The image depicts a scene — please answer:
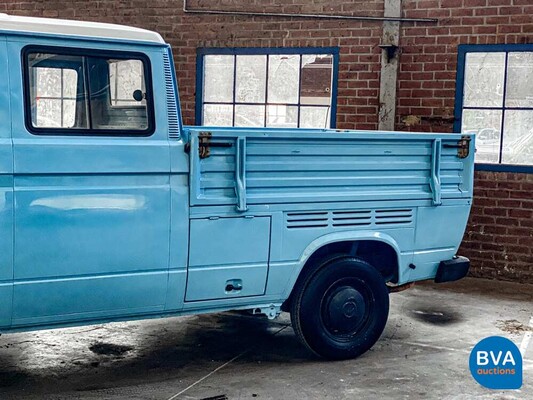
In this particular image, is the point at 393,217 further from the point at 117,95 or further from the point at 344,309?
the point at 117,95

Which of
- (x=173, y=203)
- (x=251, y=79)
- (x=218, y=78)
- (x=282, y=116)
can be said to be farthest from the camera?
(x=218, y=78)

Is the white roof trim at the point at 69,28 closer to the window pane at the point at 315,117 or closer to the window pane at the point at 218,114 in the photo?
the window pane at the point at 315,117

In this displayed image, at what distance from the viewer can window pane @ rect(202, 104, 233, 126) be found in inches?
416

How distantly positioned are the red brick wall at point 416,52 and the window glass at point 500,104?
6.8 inches

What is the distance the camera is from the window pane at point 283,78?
10.1 metres

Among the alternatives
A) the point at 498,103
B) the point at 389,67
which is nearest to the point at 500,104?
the point at 498,103

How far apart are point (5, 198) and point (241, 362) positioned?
7.08ft

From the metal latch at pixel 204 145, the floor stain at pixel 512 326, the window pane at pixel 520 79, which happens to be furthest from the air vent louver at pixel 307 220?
the window pane at pixel 520 79

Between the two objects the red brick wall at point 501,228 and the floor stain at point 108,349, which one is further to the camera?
the red brick wall at point 501,228

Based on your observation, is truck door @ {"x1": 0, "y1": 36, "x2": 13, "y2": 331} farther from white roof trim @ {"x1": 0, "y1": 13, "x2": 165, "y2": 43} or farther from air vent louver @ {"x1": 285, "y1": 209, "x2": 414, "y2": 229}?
air vent louver @ {"x1": 285, "y1": 209, "x2": 414, "y2": 229}

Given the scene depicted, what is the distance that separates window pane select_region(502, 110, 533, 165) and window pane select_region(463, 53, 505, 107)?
0.23m

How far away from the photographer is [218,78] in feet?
34.7

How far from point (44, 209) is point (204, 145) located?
1.09 metres

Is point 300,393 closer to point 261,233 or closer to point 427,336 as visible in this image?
point 261,233
